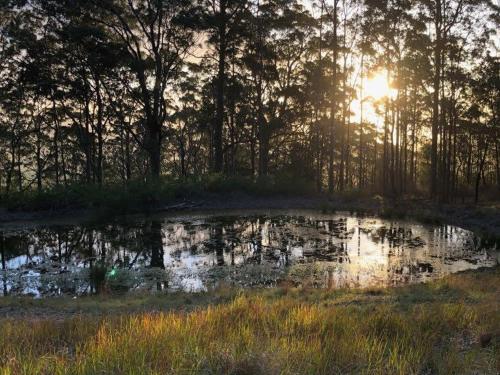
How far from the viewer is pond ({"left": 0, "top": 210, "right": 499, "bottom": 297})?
9953 millimetres

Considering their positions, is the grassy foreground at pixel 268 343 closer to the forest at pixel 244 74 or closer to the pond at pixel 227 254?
the pond at pixel 227 254

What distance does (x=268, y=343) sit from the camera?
3.97m

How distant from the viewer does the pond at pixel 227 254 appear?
32.7 ft

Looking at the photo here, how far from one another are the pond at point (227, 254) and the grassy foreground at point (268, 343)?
3.64 metres

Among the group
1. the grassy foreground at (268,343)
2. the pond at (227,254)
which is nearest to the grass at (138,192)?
the pond at (227,254)

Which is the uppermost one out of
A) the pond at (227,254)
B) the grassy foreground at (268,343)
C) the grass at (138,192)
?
the grass at (138,192)

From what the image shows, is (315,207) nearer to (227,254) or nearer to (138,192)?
(138,192)

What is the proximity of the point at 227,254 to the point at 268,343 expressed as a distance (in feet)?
28.9

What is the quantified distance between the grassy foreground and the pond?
11.9 feet

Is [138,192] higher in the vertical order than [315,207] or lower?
higher

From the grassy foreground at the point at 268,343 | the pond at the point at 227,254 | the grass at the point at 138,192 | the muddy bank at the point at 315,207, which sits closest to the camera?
the grassy foreground at the point at 268,343

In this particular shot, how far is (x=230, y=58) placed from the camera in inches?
1214

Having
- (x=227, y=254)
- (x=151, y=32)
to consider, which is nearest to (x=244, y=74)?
(x=151, y=32)

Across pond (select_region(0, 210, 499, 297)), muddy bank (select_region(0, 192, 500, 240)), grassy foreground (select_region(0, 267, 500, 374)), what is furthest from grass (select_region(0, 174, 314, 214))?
grassy foreground (select_region(0, 267, 500, 374))
